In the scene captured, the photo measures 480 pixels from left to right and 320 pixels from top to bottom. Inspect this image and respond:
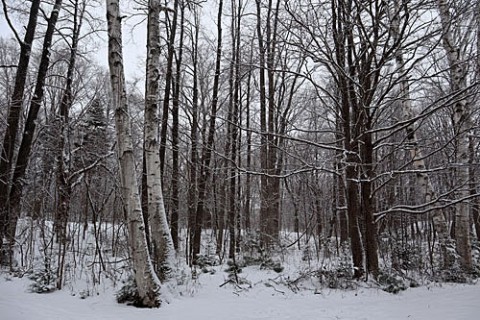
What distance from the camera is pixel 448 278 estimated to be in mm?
6445

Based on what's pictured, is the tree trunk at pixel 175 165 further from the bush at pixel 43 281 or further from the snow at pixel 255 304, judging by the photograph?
the bush at pixel 43 281

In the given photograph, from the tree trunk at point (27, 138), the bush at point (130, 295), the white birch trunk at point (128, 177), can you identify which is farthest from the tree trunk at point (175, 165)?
the bush at point (130, 295)

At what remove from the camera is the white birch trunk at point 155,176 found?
224 inches

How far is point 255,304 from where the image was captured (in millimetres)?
5453

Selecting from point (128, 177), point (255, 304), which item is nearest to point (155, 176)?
point (128, 177)

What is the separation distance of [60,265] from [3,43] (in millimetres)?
15435

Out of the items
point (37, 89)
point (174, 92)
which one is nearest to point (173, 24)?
point (174, 92)

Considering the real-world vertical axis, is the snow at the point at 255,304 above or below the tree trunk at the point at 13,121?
below

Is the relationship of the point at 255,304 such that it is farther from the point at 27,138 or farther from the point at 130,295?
the point at 27,138

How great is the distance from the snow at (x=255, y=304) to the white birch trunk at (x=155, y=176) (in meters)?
0.68

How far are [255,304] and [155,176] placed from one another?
112 inches

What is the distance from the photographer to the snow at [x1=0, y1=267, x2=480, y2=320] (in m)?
4.13

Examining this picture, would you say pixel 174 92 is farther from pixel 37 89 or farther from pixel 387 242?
pixel 387 242

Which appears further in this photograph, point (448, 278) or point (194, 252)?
point (194, 252)
